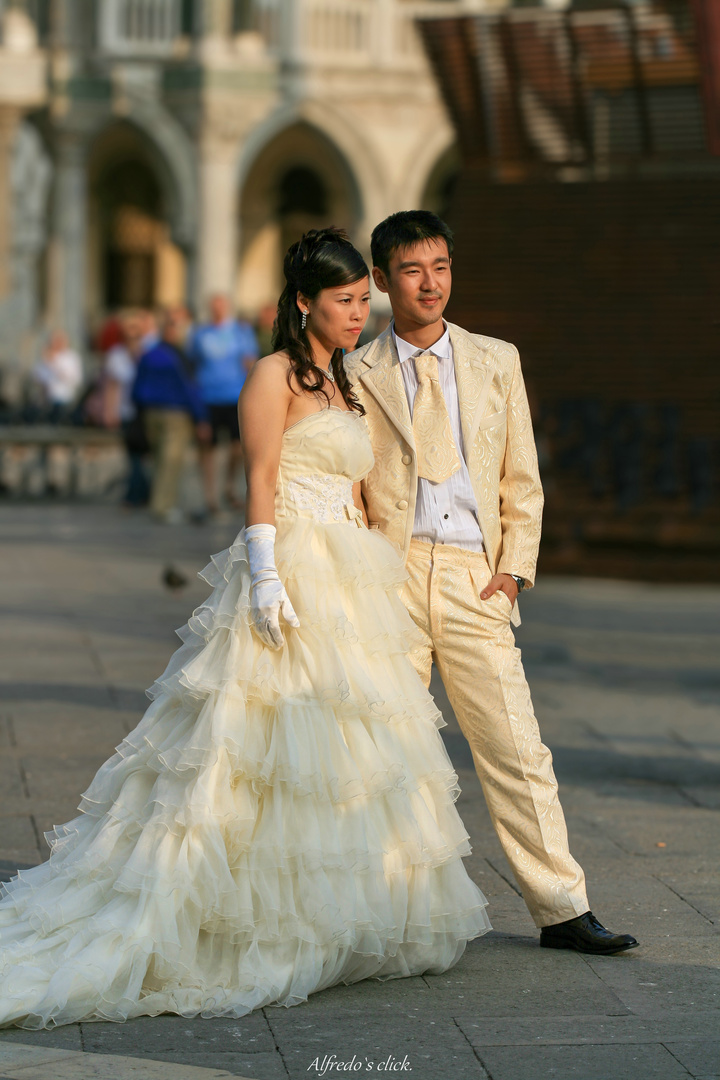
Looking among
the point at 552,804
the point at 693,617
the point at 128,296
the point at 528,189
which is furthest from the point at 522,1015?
the point at 128,296

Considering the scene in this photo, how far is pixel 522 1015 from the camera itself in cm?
389

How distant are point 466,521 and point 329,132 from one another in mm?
25727

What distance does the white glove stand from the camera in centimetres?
401

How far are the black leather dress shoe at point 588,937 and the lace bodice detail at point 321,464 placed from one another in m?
1.20

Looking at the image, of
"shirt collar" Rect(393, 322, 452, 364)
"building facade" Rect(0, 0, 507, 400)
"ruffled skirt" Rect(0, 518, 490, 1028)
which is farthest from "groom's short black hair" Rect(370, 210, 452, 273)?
"building facade" Rect(0, 0, 507, 400)

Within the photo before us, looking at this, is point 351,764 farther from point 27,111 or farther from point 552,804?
point 27,111

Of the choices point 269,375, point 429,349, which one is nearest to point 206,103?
point 429,349

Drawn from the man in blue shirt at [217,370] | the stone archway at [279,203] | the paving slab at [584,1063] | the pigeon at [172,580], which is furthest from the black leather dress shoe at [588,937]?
the stone archway at [279,203]

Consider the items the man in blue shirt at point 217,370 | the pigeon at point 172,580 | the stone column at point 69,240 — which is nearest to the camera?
the pigeon at point 172,580

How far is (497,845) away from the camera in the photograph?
548 centimetres

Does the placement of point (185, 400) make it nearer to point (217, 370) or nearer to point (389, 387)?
point (217, 370)

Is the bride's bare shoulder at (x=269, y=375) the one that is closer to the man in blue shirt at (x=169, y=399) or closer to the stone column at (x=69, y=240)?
the man in blue shirt at (x=169, y=399)

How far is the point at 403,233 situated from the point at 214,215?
81.2 feet

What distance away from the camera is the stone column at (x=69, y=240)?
2903 centimetres
